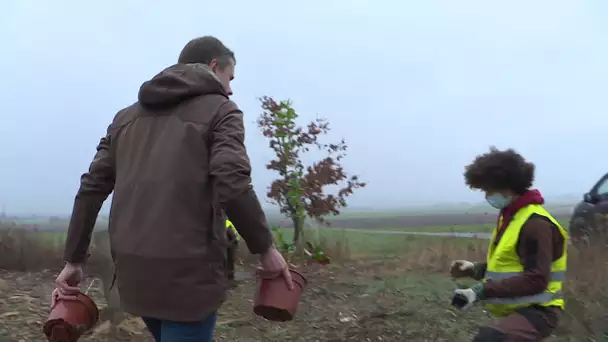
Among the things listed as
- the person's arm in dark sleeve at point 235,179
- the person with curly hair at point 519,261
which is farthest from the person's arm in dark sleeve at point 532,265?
the person's arm in dark sleeve at point 235,179

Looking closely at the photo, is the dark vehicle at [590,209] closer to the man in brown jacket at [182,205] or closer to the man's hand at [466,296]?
the man's hand at [466,296]

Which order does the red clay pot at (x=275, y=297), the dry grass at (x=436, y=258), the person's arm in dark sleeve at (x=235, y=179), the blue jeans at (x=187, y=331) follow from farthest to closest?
1. the dry grass at (x=436, y=258)
2. the red clay pot at (x=275, y=297)
3. the blue jeans at (x=187, y=331)
4. the person's arm in dark sleeve at (x=235, y=179)

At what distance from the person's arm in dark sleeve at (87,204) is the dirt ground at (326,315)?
2351 mm

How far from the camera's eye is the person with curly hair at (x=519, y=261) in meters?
3.12

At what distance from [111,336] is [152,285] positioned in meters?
2.80

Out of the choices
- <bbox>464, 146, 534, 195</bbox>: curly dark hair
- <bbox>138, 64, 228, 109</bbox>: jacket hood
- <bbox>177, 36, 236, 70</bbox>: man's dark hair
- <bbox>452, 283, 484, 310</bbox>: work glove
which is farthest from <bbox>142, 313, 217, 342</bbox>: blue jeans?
<bbox>464, 146, 534, 195</bbox>: curly dark hair

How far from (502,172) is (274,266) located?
4.74 ft

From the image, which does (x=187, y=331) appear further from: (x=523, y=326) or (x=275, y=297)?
(x=523, y=326)

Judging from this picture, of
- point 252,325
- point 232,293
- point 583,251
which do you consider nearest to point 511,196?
point 252,325

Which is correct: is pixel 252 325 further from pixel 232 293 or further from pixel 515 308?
pixel 515 308

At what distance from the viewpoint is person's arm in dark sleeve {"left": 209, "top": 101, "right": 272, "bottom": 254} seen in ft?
7.64

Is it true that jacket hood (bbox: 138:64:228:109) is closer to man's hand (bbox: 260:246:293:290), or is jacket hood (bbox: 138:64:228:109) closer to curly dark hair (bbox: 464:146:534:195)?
man's hand (bbox: 260:246:293:290)

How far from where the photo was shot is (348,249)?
9648mm

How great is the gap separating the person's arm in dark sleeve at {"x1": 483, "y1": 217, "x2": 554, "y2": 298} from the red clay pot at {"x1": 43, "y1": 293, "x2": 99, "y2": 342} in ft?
5.96
